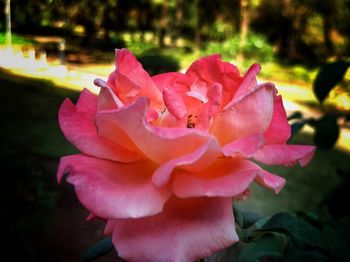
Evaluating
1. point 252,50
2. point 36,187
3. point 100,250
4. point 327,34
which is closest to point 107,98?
point 100,250

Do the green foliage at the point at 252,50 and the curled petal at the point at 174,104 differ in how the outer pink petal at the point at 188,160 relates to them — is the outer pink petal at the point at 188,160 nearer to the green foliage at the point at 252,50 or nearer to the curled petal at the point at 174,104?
the curled petal at the point at 174,104

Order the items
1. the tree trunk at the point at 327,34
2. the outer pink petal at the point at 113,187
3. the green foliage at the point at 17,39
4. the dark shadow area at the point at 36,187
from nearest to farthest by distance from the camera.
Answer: the outer pink petal at the point at 113,187, the dark shadow area at the point at 36,187, the green foliage at the point at 17,39, the tree trunk at the point at 327,34

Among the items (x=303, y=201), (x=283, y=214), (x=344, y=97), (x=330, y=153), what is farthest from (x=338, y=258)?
(x=344, y=97)

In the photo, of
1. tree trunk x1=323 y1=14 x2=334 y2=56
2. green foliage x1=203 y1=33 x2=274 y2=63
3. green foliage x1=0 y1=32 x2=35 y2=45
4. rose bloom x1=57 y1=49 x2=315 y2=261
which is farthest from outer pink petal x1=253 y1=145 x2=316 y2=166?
green foliage x1=203 y1=33 x2=274 y2=63

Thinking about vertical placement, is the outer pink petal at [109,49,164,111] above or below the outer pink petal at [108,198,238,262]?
above

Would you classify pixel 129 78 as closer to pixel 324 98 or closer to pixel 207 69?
pixel 207 69

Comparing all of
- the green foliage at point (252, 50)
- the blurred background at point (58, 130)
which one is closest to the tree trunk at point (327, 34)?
the blurred background at point (58, 130)

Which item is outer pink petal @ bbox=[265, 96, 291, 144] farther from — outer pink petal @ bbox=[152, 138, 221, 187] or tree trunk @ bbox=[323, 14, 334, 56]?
tree trunk @ bbox=[323, 14, 334, 56]
